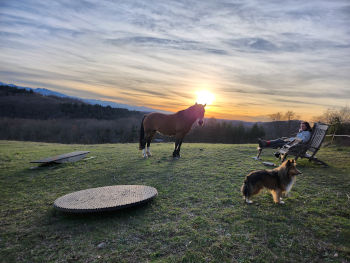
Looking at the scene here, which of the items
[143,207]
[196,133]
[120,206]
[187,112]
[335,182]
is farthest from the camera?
[196,133]

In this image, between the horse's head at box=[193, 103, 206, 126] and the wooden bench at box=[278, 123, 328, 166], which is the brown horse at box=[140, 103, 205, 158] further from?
the wooden bench at box=[278, 123, 328, 166]

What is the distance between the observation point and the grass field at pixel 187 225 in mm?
2951

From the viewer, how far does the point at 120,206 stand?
Answer: 3945mm

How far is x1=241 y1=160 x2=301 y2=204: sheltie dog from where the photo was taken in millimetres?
4391

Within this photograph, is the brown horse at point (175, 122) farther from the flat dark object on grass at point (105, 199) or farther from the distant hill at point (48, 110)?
the distant hill at point (48, 110)

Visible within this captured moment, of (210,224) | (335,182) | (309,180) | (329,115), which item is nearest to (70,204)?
(210,224)

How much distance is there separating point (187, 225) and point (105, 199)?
1865 mm

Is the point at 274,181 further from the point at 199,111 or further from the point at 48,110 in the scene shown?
the point at 48,110

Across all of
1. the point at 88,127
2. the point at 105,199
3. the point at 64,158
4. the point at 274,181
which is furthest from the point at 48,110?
the point at 274,181

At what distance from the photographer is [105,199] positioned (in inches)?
171

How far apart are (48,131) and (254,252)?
58588mm

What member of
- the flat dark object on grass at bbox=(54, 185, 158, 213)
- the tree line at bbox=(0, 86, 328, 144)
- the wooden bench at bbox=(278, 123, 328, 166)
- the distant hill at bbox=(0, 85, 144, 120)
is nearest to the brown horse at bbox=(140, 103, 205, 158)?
the wooden bench at bbox=(278, 123, 328, 166)

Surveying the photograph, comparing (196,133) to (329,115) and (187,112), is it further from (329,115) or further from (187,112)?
(187,112)

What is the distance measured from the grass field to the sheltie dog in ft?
1.01
